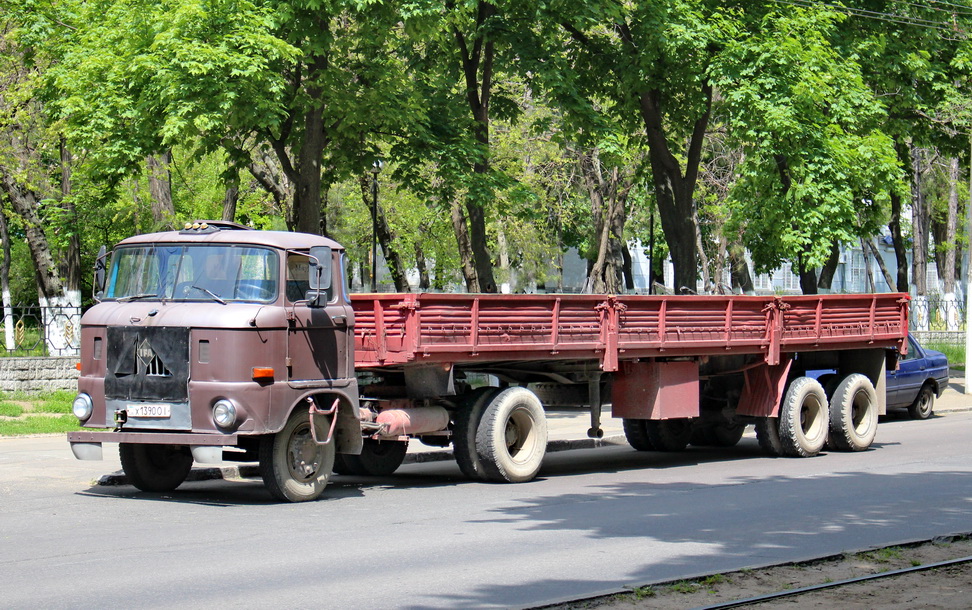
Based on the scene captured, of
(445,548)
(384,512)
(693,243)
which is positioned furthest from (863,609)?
(693,243)

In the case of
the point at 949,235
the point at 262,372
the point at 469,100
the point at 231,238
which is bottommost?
the point at 262,372

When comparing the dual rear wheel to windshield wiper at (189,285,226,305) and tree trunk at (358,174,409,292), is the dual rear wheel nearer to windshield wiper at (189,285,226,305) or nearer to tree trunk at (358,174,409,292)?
windshield wiper at (189,285,226,305)

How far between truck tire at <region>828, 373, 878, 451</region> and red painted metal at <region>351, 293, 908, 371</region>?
1.93 feet

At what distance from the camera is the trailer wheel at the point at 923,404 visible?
2356 centimetres

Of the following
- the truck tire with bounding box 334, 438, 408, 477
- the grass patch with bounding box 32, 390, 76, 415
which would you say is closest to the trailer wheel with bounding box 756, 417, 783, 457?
the truck tire with bounding box 334, 438, 408, 477

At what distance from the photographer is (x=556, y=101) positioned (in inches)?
933

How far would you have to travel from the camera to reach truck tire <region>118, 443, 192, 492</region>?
12.2 meters

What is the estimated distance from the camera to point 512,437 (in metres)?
13.7

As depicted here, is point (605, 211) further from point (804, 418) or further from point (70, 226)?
point (804, 418)

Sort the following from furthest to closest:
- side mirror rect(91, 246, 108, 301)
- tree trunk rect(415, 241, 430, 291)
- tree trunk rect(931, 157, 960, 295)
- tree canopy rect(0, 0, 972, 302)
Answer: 1. tree trunk rect(931, 157, 960, 295)
2. tree trunk rect(415, 241, 430, 291)
3. tree canopy rect(0, 0, 972, 302)
4. side mirror rect(91, 246, 108, 301)

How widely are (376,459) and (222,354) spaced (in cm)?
380

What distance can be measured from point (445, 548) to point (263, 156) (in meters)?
19.1

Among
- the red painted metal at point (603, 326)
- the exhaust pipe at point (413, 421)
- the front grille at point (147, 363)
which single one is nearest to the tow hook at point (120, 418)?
the front grille at point (147, 363)

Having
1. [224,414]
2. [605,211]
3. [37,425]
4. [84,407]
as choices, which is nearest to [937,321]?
[605,211]
